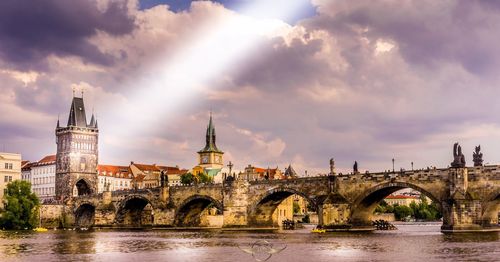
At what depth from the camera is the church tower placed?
17875 cm

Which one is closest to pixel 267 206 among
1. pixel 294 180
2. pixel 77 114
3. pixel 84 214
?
pixel 294 180

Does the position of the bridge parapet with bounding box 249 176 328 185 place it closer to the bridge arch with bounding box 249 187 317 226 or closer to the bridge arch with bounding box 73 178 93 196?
the bridge arch with bounding box 249 187 317 226

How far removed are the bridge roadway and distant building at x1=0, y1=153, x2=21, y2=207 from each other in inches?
669

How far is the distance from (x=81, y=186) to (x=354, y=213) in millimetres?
108614

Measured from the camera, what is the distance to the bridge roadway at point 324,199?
3095 inches

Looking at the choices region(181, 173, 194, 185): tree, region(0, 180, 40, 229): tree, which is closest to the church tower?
region(181, 173, 194, 185): tree

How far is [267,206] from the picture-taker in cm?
11169

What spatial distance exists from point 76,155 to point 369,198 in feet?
356

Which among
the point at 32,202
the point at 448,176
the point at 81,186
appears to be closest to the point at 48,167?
the point at 81,186

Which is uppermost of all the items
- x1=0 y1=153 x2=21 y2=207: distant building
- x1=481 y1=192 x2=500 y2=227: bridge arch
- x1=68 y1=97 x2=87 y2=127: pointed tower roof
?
x1=68 y1=97 x2=87 y2=127: pointed tower roof

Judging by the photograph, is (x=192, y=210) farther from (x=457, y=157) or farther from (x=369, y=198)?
(x=457, y=157)

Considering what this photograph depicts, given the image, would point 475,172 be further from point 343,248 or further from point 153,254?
point 153,254

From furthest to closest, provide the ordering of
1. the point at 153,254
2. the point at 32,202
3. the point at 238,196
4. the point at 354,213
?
the point at 32,202 → the point at 238,196 → the point at 354,213 → the point at 153,254

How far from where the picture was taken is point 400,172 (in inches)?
3408
